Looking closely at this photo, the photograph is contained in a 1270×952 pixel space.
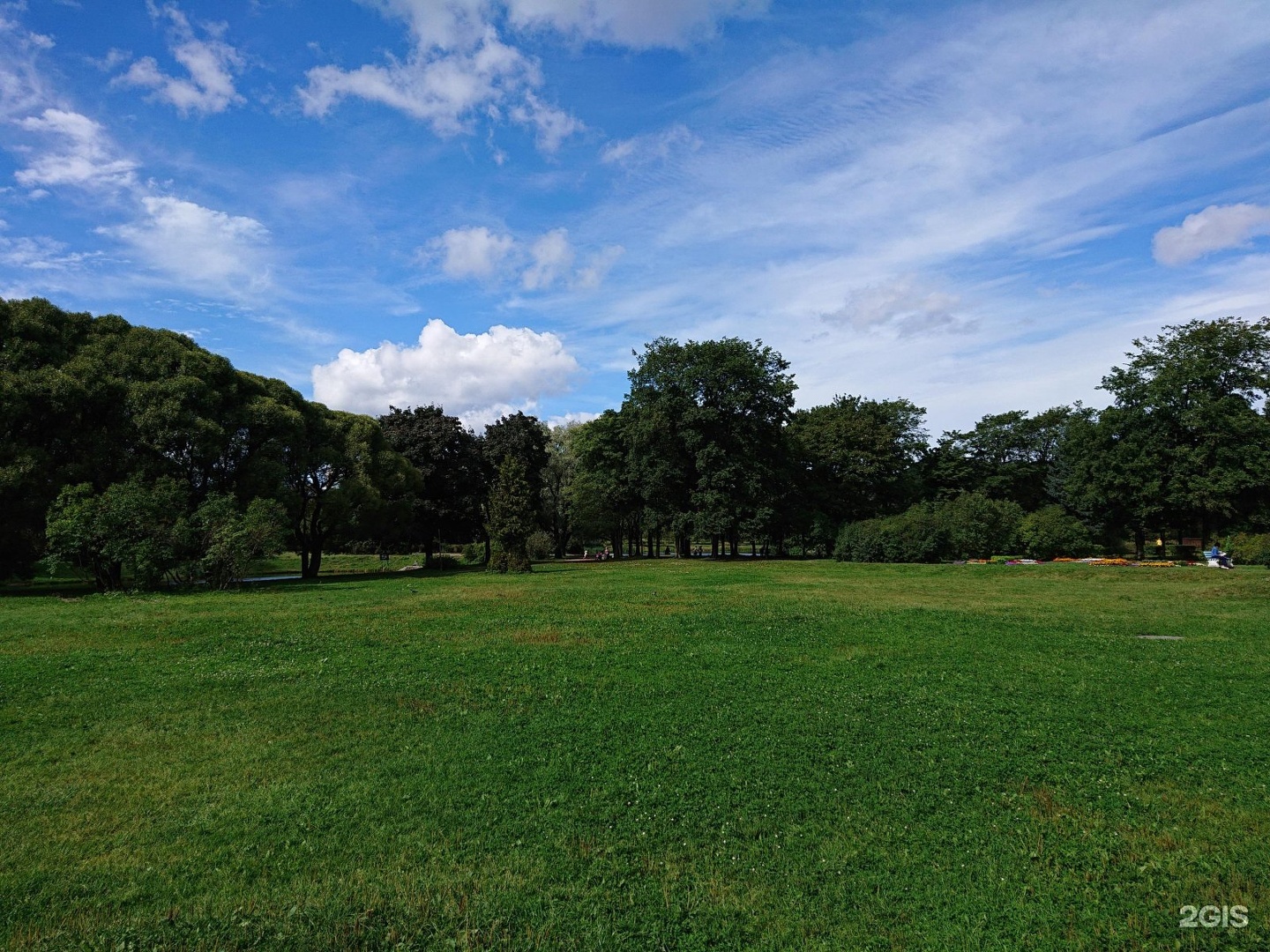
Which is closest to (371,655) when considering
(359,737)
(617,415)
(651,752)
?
(359,737)

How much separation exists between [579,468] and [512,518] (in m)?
20.5

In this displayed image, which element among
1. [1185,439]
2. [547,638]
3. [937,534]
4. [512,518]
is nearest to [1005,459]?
[1185,439]

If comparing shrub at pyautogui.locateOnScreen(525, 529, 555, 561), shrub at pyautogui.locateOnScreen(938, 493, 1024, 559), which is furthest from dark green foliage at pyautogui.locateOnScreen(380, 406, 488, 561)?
shrub at pyautogui.locateOnScreen(938, 493, 1024, 559)

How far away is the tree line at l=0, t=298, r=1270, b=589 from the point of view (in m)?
26.1

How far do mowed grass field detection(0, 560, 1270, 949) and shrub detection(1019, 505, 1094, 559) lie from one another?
3740 centimetres

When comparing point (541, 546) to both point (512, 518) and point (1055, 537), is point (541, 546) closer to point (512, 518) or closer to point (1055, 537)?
point (512, 518)

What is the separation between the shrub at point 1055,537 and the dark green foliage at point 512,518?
35.5 meters

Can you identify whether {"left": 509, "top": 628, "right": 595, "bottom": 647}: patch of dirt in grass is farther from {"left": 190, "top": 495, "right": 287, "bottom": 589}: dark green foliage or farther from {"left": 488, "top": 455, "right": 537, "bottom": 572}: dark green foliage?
{"left": 488, "top": 455, "right": 537, "bottom": 572}: dark green foliage

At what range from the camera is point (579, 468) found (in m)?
60.3

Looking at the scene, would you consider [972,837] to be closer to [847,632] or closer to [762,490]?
[847,632]

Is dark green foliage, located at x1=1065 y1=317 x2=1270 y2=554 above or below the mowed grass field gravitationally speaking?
above

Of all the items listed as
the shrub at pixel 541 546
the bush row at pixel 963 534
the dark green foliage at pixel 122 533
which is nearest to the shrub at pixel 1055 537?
the bush row at pixel 963 534

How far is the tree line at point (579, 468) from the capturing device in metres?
26.1

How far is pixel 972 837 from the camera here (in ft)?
19.1
